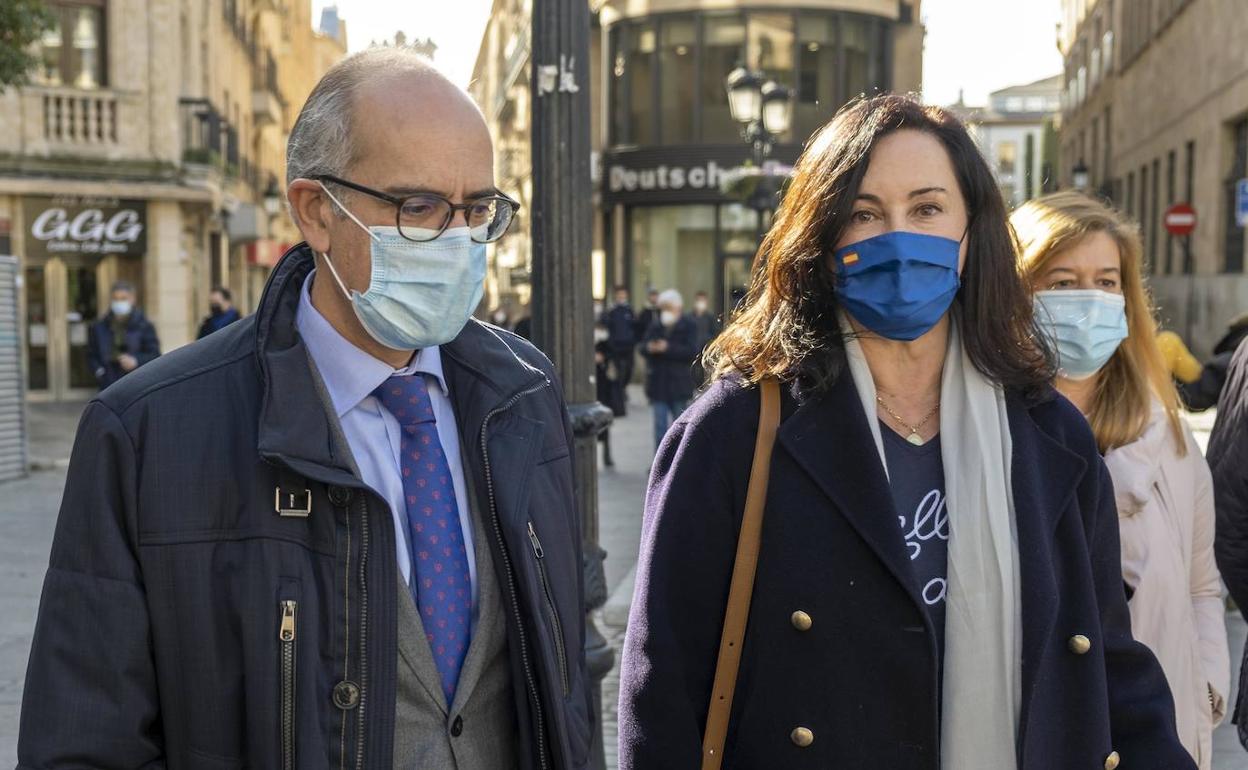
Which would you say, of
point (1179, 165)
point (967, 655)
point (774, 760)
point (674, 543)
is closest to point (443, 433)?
point (674, 543)

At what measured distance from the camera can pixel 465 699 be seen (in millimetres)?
Answer: 2377

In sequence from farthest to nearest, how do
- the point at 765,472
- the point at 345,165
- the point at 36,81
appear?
the point at 36,81, the point at 765,472, the point at 345,165

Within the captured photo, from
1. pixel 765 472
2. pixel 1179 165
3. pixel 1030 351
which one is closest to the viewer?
pixel 765 472

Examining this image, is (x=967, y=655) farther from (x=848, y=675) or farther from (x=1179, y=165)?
(x=1179, y=165)

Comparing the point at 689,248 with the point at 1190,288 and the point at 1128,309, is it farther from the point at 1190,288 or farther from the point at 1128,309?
the point at 1128,309

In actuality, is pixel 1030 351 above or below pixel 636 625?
above

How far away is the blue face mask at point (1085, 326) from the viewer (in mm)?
3695

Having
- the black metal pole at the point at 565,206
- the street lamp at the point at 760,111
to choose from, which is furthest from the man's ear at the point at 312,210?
the street lamp at the point at 760,111

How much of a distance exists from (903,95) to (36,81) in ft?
81.1

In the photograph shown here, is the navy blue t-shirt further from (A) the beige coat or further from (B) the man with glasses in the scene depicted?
(A) the beige coat

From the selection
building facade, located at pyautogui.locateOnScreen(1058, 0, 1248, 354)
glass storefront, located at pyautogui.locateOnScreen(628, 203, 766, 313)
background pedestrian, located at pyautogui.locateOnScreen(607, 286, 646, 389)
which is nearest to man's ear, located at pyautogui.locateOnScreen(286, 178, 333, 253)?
background pedestrian, located at pyautogui.locateOnScreen(607, 286, 646, 389)

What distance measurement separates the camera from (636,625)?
2.71 metres

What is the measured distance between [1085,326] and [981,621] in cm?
133

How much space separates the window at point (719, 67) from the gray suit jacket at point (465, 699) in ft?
95.4
